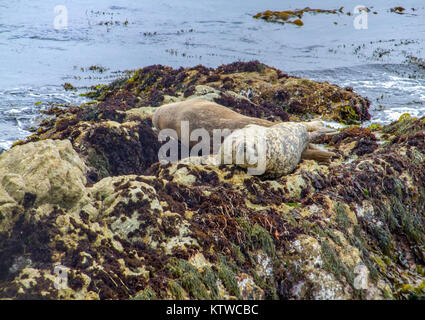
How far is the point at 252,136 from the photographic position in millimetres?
6062

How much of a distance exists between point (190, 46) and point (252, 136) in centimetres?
1906

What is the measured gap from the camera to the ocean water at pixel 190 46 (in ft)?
49.2

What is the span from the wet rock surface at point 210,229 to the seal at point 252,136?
0.67 ft

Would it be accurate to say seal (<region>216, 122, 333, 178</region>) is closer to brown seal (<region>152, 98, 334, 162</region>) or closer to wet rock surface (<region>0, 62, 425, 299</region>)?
wet rock surface (<region>0, 62, 425, 299</region>)

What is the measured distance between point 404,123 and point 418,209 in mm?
3335

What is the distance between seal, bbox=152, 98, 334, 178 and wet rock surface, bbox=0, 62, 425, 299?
0.20 metres

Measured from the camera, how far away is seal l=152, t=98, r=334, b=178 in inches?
229

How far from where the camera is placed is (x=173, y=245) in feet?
12.8

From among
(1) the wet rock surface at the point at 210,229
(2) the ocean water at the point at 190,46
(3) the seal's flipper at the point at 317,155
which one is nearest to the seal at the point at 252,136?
(3) the seal's flipper at the point at 317,155

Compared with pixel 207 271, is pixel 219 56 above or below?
above

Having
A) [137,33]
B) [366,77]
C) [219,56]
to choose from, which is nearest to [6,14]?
[137,33]

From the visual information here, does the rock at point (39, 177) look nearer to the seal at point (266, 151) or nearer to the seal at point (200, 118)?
the seal at point (266, 151)

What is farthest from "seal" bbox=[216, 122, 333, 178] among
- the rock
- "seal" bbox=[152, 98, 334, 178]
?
the rock
